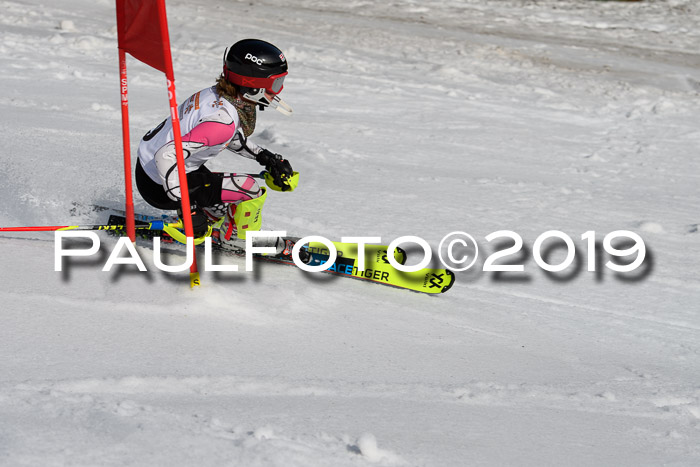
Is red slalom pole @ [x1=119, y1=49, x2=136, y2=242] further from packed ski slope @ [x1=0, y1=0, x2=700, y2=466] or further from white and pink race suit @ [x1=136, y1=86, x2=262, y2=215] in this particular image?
packed ski slope @ [x1=0, y1=0, x2=700, y2=466]

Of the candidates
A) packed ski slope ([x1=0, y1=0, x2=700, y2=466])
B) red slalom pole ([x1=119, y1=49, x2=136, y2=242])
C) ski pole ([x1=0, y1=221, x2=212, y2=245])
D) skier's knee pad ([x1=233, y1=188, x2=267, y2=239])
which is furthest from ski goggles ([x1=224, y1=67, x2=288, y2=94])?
packed ski slope ([x1=0, y1=0, x2=700, y2=466])

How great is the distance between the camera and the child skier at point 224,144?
4.48m

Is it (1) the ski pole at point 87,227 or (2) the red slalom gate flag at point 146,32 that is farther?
(1) the ski pole at point 87,227

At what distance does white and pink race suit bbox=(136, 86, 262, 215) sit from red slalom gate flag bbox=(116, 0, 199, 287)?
21cm

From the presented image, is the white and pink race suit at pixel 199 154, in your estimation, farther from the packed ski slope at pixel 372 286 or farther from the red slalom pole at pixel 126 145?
the packed ski slope at pixel 372 286

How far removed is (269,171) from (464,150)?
13.3 feet

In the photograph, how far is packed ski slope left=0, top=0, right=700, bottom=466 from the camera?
3330 mm

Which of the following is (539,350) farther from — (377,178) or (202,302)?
(377,178)

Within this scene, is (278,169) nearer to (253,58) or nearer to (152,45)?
(253,58)

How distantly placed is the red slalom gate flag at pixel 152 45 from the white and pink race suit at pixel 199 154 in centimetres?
21

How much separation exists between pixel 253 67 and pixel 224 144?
48 cm

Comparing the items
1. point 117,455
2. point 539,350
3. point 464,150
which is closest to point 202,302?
point 117,455

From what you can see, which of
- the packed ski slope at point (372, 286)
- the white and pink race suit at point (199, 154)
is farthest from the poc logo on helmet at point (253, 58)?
the packed ski slope at point (372, 286)

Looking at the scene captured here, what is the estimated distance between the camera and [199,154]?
4578mm
